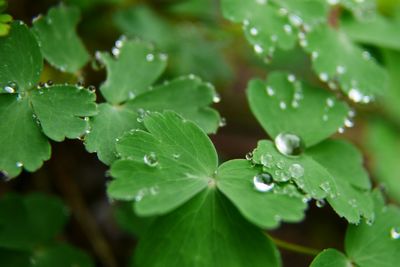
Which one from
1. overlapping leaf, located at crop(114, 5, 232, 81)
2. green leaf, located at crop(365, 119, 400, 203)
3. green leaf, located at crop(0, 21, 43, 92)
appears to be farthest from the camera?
green leaf, located at crop(365, 119, 400, 203)

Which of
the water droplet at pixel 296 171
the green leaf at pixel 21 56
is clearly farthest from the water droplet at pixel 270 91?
the green leaf at pixel 21 56

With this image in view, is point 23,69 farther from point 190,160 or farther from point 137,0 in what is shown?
point 137,0

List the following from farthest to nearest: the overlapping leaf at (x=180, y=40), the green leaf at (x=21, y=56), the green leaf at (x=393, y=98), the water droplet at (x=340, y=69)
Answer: the green leaf at (x=393, y=98) → the overlapping leaf at (x=180, y=40) → the water droplet at (x=340, y=69) → the green leaf at (x=21, y=56)

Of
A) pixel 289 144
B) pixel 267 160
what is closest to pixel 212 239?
pixel 267 160

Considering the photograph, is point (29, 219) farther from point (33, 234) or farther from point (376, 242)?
point (376, 242)

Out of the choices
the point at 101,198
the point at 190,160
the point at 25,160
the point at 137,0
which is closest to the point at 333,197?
the point at 190,160

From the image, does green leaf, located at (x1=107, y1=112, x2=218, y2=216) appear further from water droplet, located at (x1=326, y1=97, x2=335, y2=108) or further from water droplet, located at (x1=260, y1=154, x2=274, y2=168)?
water droplet, located at (x1=326, y1=97, x2=335, y2=108)

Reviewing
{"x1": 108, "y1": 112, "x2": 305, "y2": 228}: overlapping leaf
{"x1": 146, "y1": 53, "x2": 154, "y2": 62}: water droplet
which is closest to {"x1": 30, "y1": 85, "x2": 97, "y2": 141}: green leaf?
Answer: {"x1": 108, "y1": 112, "x2": 305, "y2": 228}: overlapping leaf

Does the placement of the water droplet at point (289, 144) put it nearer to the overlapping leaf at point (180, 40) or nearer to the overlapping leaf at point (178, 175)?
the overlapping leaf at point (178, 175)
